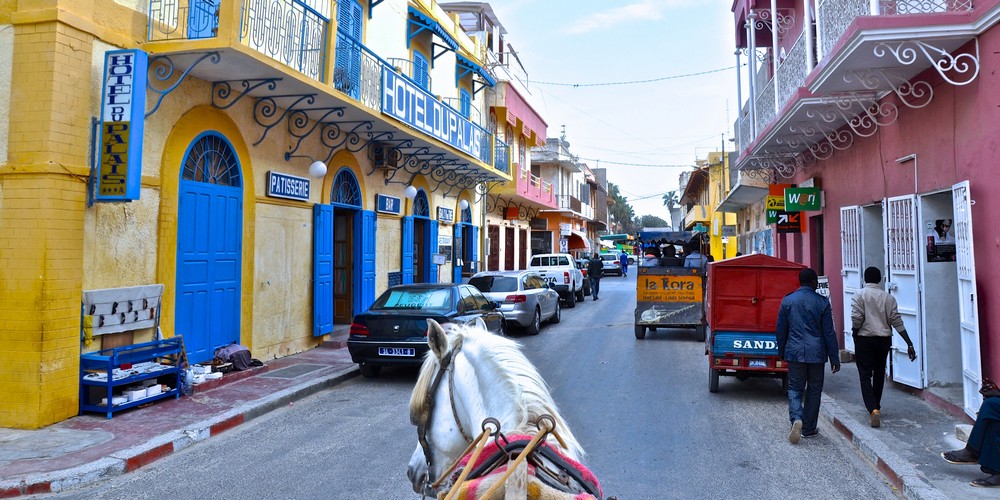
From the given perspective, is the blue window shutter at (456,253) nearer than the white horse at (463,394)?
No

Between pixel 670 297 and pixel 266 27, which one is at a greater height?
pixel 266 27

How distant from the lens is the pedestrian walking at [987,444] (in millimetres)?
4895

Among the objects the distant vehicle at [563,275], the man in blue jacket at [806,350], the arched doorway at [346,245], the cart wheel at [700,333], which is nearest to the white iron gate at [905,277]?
the man in blue jacket at [806,350]

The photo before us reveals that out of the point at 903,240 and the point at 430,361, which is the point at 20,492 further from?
the point at 903,240

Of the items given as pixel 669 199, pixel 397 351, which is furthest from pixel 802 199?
pixel 669 199

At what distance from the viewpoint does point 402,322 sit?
30.7ft

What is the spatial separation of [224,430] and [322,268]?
546 centimetres

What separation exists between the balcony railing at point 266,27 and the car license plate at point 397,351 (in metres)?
4.32

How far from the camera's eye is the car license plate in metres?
9.30

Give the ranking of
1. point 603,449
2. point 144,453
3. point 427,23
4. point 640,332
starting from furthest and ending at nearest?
point 427,23
point 640,332
point 603,449
point 144,453

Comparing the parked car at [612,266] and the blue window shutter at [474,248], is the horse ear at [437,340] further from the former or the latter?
the parked car at [612,266]

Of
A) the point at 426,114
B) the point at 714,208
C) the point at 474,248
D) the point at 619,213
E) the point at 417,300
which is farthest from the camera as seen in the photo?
the point at 619,213

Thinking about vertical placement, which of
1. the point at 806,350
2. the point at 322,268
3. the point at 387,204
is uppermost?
the point at 387,204

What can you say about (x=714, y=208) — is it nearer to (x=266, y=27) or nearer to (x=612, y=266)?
(x=612, y=266)
